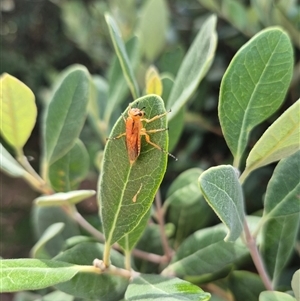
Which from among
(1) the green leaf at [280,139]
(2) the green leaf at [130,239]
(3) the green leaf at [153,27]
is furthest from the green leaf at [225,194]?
(3) the green leaf at [153,27]

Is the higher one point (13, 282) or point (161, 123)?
point (161, 123)

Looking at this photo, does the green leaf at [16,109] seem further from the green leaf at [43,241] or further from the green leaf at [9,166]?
the green leaf at [43,241]

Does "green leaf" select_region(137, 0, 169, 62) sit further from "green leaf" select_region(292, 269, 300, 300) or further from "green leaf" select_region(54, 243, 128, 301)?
"green leaf" select_region(292, 269, 300, 300)

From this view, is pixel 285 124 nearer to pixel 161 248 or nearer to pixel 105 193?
pixel 105 193

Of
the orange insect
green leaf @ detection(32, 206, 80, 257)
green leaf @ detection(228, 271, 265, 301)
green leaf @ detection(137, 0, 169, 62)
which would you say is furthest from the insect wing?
green leaf @ detection(137, 0, 169, 62)

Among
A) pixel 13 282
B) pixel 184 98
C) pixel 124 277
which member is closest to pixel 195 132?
pixel 184 98

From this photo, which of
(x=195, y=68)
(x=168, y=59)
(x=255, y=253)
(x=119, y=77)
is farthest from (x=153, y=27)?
(x=255, y=253)
